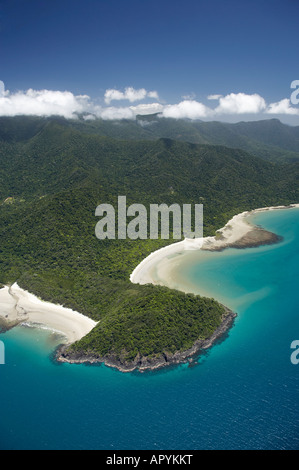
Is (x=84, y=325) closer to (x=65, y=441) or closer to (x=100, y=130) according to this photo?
(x=65, y=441)

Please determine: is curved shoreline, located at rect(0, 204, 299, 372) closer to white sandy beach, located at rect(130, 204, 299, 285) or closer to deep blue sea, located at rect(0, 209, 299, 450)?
white sandy beach, located at rect(130, 204, 299, 285)

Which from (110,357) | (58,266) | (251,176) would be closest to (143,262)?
(58,266)

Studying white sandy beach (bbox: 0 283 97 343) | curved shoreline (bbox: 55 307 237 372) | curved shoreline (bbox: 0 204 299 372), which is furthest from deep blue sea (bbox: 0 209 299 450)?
white sandy beach (bbox: 0 283 97 343)

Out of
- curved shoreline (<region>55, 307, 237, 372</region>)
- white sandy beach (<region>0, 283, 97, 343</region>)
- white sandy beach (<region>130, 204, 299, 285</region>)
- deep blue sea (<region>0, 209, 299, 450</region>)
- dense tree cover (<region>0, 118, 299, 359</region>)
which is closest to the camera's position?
deep blue sea (<region>0, 209, 299, 450</region>)

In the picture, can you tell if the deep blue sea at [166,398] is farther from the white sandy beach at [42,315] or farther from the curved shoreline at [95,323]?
the white sandy beach at [42,315]

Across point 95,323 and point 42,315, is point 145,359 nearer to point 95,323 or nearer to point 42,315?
point 95,323
